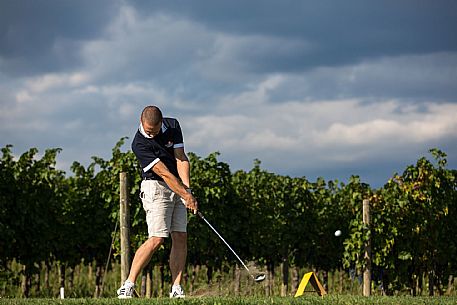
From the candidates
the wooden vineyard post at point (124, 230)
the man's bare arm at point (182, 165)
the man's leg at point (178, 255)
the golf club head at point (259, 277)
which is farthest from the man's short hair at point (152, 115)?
the wooden vineyard post at point (124, 230)

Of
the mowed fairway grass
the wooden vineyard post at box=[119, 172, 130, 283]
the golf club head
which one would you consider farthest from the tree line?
the mowed fairway grass

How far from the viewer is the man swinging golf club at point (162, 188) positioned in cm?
823

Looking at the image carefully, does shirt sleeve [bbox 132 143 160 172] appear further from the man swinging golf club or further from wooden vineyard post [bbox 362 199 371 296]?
wooden vineyard post [bbox 362 199 371 296]

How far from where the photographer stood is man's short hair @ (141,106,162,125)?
8203 millimetres

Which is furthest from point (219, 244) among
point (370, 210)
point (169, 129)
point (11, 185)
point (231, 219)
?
point (169, 129)

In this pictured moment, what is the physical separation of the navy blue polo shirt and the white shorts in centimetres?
12

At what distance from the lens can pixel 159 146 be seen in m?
8.40

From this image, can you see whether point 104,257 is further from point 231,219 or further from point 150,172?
point 150,172

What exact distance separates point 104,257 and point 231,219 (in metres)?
3.01

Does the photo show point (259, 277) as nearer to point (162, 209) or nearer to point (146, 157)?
point (162, 209)

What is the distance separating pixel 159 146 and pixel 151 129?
0.24m

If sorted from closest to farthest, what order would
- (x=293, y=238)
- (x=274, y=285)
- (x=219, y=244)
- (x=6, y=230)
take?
(x=6, y=230) → (x=219, y=244) → (x=293, y=238) → (x=274, y=285)

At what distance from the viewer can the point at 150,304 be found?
712 centimetres

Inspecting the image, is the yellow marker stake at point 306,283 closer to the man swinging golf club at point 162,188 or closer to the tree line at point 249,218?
the man swinging golf club at point 162,188
